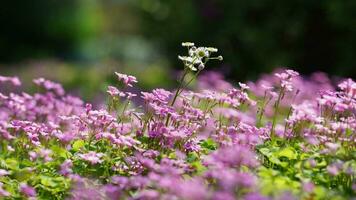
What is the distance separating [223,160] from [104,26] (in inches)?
999

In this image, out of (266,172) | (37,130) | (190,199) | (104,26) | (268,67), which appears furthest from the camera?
(104,26)

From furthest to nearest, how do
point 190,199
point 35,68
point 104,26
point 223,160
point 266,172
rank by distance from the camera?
point 104,26, point 35,68, point 266,172, point 223,160, point 190,199

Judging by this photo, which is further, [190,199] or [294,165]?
[294,165]

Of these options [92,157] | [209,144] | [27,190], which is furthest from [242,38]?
[27,190]

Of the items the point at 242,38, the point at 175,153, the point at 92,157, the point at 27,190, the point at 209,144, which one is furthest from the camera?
the point at 242,38

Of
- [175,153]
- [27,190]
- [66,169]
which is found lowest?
[27,190]

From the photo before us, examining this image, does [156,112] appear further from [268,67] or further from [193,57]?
[268,67]

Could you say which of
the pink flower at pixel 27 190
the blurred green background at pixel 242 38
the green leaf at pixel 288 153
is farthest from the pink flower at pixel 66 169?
the blurred green background at pixel 242 38

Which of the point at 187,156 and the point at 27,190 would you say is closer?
the point at 27,190

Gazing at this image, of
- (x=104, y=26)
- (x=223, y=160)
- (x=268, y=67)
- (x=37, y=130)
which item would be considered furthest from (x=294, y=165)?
(x=104, y=26)

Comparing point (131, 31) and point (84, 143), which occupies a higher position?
point (131, 31)

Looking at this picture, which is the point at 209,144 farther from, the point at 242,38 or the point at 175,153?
the point at 242,38

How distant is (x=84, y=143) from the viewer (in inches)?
147

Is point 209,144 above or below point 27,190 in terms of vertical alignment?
above
